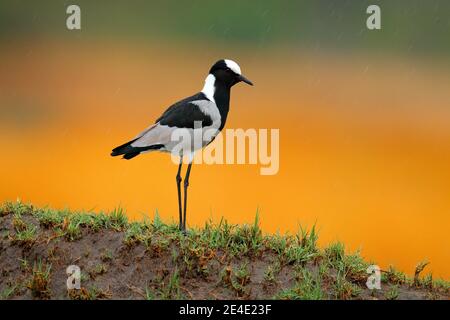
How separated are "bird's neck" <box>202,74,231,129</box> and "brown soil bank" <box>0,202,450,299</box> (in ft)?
4.73

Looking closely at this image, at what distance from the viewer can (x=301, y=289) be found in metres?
6.20

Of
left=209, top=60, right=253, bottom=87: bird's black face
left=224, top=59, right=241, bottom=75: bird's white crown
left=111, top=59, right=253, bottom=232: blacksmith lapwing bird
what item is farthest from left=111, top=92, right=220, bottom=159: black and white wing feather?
left=224, top=59, right=241, bottom=75: bird's white crown

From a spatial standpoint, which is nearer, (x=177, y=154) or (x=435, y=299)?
(x=435, y=299)

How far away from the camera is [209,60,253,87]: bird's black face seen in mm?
7473

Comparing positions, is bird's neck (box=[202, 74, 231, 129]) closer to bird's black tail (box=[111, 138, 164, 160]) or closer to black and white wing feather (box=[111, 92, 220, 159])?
black and white wing feather (box=[111, 92, 220, 159])

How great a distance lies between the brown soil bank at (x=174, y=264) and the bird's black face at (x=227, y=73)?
1.79m

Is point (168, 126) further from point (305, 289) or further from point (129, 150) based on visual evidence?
point (305, 289)

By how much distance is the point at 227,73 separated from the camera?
7.50 m

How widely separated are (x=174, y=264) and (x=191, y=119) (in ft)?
5.71

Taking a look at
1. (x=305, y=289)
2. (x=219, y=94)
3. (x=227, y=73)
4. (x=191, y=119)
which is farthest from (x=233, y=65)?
(x=305, y=289)
